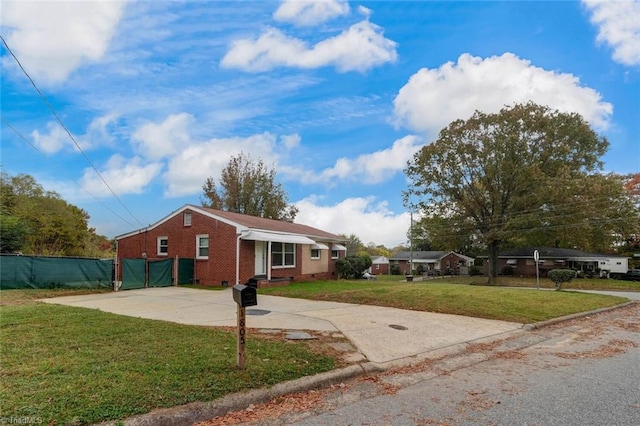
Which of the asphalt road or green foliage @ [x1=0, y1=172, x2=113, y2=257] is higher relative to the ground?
→ green foliage @ [x1=0, y1=172, x2=113, y2=257]

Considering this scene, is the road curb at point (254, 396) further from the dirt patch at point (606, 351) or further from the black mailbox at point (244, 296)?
the dirt patch at point (606, 351)

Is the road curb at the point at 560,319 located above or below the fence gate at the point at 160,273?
below

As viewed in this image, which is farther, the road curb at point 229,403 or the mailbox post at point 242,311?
the mailbox post at point 242,311

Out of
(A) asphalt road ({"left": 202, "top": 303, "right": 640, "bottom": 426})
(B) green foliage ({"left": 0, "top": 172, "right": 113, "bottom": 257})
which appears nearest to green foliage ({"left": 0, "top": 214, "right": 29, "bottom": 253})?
(B) green foliage ({"left": 0, "top": 172, "right": 113, "bottom": 257})

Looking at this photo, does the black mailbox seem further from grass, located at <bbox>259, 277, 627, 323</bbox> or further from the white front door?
the white front door

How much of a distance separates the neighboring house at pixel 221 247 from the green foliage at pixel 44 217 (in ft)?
36.4

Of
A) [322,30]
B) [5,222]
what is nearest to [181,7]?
[322,30]

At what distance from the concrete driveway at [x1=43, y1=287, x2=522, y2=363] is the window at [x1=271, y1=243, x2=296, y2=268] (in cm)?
734

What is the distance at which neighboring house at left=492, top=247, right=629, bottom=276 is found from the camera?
123 ft

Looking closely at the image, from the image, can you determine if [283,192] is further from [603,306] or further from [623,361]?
[623,361]

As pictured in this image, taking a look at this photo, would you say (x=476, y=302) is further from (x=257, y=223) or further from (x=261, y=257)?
(x=257, y=223)

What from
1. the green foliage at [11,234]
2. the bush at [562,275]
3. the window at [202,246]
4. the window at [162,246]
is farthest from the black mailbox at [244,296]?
the green foliage at [11,234]

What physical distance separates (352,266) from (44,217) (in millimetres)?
25669

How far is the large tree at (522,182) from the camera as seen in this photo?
2897cm
